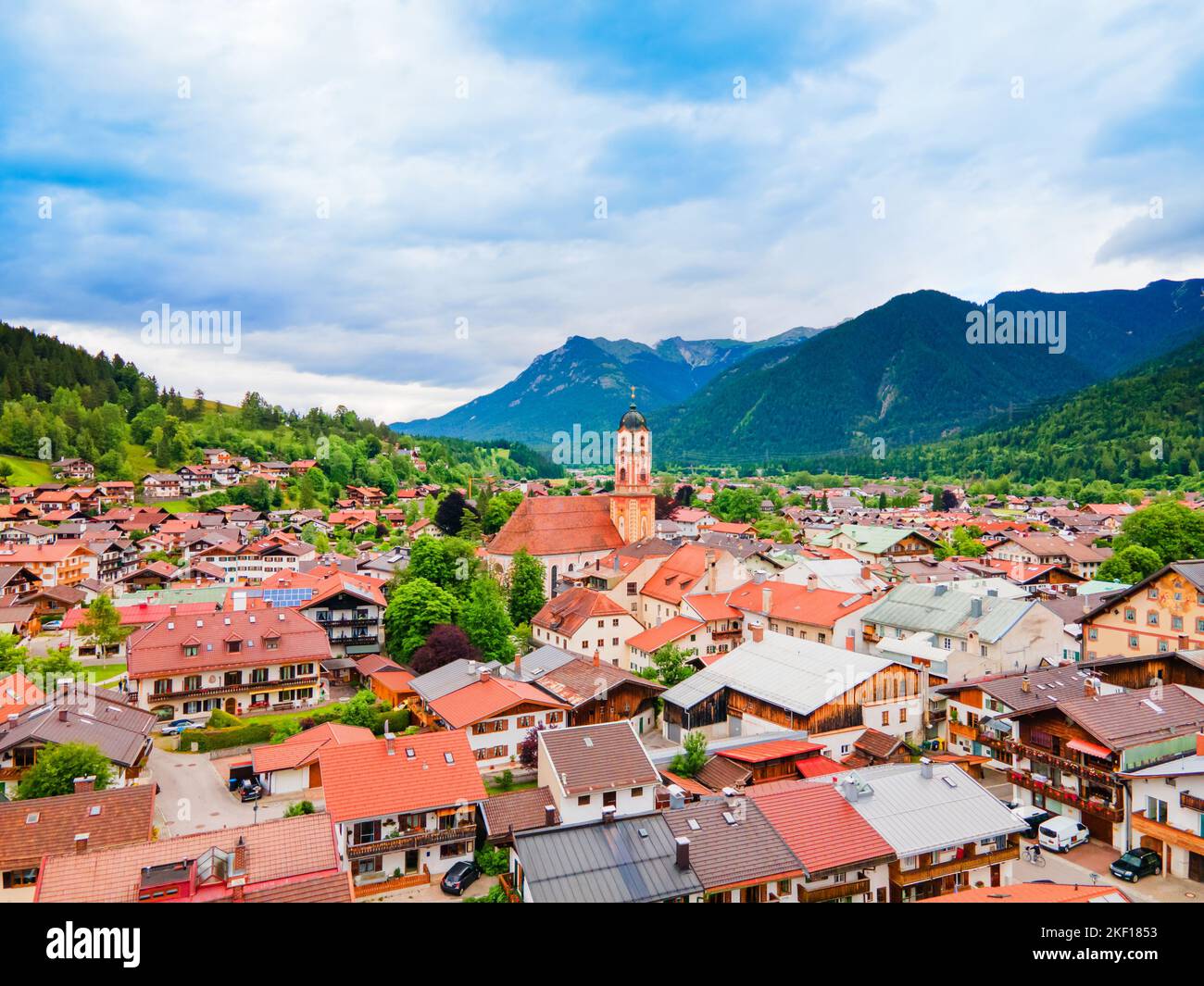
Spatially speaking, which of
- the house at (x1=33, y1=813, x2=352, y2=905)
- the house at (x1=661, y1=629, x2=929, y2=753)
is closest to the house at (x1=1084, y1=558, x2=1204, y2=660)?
the house at (x1=661, y1=629, x2=929, y2=753)

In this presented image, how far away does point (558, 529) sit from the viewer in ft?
218

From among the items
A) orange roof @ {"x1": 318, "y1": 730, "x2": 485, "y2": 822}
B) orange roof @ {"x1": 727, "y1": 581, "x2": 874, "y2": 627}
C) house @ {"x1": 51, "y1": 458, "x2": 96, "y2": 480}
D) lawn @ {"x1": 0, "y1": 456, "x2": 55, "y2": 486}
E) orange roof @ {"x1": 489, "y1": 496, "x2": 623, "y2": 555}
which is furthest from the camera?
house @ {"x1": 51, "y1": 458, "x2": 96, "y2": 480}

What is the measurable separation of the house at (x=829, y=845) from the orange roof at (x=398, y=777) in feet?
28.5

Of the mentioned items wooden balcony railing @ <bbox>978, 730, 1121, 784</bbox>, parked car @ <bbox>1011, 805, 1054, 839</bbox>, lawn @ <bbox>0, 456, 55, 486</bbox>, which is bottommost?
parked car @ <bbox>1011, 805, 1054, 839</bbox>

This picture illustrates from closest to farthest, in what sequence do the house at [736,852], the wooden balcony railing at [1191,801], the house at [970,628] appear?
1. the house at [736,852]
2. the wooden balcony railing at [1191,801]
3. the house at [970,628]

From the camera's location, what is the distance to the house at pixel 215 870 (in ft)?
54.1

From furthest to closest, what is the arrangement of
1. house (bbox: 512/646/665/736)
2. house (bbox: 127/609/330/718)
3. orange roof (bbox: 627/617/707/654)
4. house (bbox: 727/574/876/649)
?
orange roof (bbox: 627/617/707/654) < house (bbox: 727/574/876/649) < house (bbox: 127/609/330/718) < house (bbox: 512/646/665/736)

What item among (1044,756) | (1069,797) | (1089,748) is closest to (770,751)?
(1044,756)

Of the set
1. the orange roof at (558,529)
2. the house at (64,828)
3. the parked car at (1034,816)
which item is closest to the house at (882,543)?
the orange roof at (558,529)

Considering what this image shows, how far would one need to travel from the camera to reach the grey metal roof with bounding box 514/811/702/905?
1683cm

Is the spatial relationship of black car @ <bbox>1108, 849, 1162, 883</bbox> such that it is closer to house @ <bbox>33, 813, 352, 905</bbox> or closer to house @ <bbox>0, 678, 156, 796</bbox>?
house @ <bbox>33, 813, 352, 905</bbox>

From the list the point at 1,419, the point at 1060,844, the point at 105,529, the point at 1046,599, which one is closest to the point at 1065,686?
the point at 1060,844

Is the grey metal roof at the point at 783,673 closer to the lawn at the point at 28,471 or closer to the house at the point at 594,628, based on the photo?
the house at the point at 594,628
